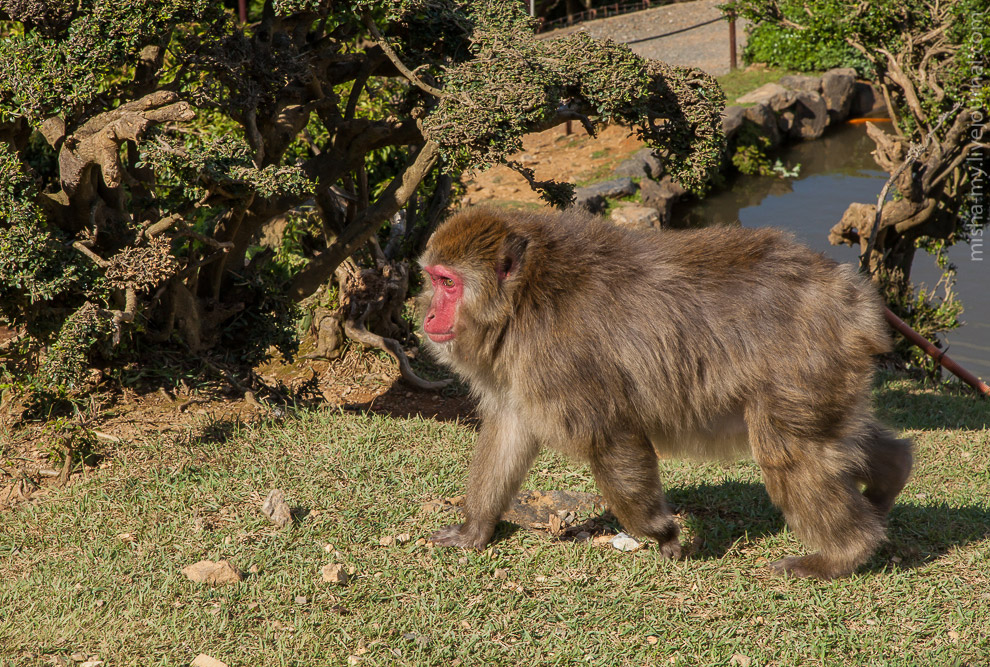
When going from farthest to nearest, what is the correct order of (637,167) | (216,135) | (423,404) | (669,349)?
1. (637,167)
2. (423,404)
3. (216,135)
4. (669,349)

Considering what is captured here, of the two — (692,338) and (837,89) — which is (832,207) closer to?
(837,89)

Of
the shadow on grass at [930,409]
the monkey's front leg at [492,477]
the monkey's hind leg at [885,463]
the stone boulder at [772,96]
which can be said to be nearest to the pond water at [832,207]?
the stone boulder at [772,96]

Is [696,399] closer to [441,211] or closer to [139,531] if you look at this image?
[139,531]

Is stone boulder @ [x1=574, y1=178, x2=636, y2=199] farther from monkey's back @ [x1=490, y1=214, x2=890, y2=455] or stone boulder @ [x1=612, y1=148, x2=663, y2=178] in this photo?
monkey's back @ [x1=490, y1=214, x2=890, y2=455]


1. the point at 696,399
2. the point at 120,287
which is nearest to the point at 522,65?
the point at 696,399

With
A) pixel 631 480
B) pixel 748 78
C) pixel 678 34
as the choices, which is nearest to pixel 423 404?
pixel 631 480

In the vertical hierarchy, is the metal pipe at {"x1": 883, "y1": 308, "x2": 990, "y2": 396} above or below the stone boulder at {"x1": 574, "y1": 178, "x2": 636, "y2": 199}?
below

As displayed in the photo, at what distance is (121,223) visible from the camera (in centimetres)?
500

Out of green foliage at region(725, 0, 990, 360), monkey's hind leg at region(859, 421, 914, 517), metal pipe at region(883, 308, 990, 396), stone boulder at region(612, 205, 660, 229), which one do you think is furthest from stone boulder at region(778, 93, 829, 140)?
monkey's hind leg at region(859, 421, 914, 517)

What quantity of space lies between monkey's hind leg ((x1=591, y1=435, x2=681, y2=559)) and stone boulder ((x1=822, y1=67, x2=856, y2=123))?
13.7m

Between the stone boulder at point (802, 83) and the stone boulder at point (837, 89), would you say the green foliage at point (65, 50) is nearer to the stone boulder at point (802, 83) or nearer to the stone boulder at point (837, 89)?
the stone boulder at point (802, 83)

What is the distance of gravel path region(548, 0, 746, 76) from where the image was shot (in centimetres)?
1781

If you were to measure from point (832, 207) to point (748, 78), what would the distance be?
170 inches

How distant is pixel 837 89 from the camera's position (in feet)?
52.7
